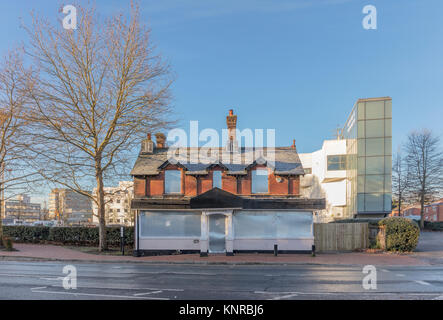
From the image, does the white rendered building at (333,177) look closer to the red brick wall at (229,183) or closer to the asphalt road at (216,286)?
the red brick wall at (229,183)

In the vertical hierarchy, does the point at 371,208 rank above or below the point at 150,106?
below

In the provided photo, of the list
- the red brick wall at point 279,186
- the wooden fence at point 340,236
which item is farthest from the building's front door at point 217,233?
the wooden fence at point 340,236

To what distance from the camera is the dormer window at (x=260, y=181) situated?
25016mm

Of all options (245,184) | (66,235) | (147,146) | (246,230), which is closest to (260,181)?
(245,184)

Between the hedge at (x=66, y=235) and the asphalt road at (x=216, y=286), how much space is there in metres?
11.2

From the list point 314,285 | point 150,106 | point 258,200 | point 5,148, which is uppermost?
point 150,106

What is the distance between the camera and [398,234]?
944 inches

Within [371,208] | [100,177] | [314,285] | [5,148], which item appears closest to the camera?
[314,285]

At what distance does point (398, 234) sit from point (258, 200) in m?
9.71

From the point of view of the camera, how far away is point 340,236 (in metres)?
25.8

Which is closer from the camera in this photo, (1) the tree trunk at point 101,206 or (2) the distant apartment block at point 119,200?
(1) the tree trunk at point 101,206

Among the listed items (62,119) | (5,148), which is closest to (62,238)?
(5,148)

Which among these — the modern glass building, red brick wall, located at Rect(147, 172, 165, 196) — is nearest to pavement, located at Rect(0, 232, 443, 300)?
red brick wall, located at Rect(147, 172, 165, 196)
